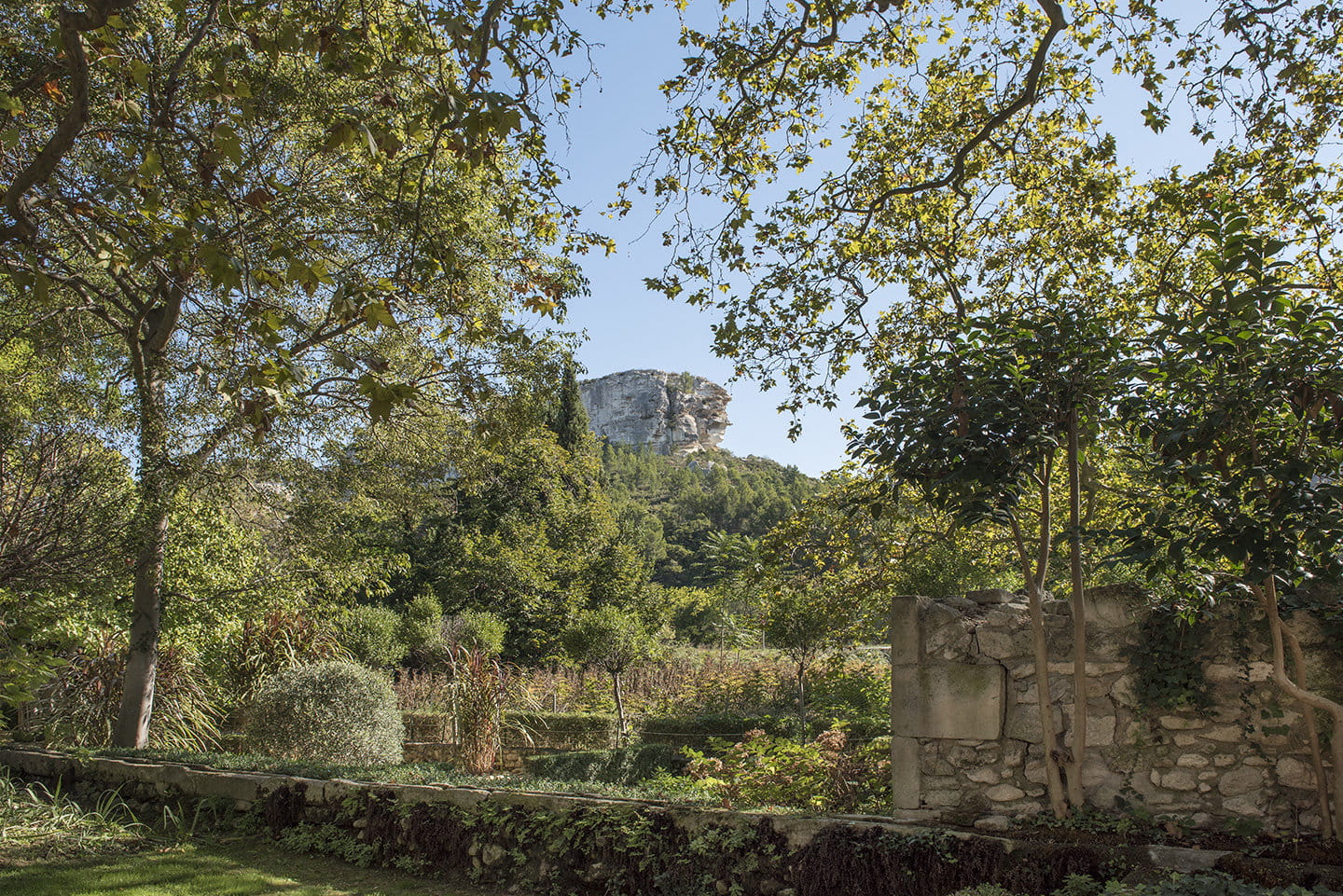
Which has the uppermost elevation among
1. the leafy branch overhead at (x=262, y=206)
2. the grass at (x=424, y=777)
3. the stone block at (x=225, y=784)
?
the leafy branch overhead at (x=262, y=206)

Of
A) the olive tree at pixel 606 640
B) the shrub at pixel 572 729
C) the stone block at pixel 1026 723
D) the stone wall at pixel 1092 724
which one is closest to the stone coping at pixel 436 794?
the stone wall at pixel 1092 724

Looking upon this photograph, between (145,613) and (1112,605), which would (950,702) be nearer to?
(1112,605)

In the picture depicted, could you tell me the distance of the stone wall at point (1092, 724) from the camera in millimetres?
3996

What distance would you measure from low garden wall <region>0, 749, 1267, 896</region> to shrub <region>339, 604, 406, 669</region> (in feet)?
32.4

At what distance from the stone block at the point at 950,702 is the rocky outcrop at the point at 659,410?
91413 millimetres

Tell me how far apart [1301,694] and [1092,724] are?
36.7 inches

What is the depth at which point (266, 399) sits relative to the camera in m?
3.37

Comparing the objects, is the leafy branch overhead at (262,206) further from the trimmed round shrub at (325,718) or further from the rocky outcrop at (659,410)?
the rocky outcrop at (659,410)

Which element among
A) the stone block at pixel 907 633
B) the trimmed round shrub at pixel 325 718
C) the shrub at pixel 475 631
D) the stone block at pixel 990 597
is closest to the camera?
the stone block at pixel 907 633

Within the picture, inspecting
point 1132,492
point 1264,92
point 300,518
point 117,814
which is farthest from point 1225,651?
point 300,518

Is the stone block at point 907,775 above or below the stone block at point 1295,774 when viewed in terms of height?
below

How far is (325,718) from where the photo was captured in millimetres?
8562

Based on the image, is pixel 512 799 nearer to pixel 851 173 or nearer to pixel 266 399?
pixel 266 399

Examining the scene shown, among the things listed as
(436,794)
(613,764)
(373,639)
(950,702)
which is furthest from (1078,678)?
(373,639)
